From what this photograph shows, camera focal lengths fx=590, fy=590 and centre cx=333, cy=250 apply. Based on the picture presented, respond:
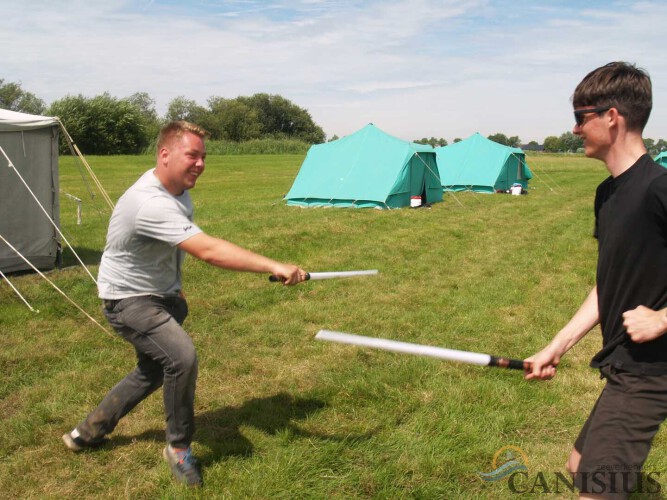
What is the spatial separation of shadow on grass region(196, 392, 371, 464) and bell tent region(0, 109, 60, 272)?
5.51 m

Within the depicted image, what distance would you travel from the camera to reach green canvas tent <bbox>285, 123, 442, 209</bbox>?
54.9 ft

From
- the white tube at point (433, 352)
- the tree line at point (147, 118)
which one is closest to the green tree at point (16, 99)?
the tree line at point (147, 118)

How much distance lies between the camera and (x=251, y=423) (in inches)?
164

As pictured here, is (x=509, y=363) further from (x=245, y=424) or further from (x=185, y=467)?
(x=245, y=424)

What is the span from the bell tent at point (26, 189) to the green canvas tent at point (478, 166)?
1644 centimetres

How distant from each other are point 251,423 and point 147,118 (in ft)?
287

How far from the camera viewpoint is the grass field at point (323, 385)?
11.6 feet

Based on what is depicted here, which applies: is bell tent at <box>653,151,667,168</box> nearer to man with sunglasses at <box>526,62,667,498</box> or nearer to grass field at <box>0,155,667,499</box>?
grass field at <box>0,155,667,499</box>

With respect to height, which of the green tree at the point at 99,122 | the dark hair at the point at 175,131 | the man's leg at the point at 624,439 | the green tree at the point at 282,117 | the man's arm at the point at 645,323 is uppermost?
the green tree at the point at 282,117

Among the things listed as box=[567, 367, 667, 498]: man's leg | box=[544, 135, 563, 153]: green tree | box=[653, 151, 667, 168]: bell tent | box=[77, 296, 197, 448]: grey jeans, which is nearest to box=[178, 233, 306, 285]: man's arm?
box=[77, 296, 197, 448]: grey jeans

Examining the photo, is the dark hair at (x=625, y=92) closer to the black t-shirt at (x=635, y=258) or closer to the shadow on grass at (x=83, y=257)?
the black t-shirt at (x=635, y=258)

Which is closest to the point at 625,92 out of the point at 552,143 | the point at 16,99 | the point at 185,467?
the point at 185,467

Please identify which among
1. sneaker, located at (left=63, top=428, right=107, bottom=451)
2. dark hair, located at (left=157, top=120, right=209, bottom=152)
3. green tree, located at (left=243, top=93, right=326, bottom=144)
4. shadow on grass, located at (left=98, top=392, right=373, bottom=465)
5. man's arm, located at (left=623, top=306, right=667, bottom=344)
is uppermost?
green tree, located at (left=243, top=93, right=326, bottom=144)

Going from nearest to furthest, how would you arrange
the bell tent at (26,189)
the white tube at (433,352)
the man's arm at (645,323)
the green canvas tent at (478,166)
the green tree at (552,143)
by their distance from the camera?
1. the man's arm at (645,323)
2. the white tube at (433,352)
3. the bell tent at (26,189)
4. the green canvas tent at (478,166)
5. the green tree at (552,143)
